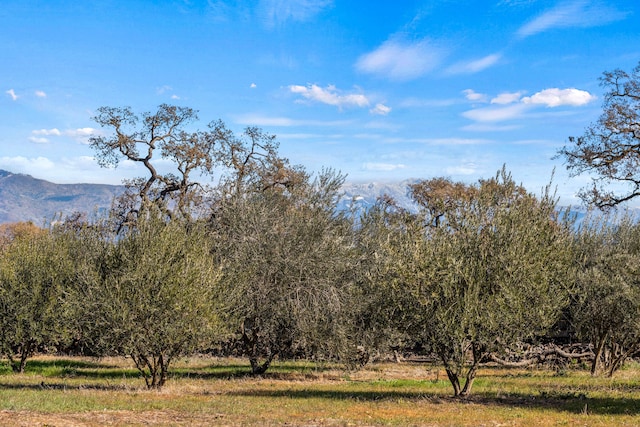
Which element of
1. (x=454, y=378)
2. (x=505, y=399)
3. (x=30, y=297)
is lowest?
(x=505, y=399)

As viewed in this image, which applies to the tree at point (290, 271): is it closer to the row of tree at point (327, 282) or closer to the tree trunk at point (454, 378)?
the row of tree at point (327, 282)

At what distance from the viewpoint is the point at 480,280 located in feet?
68.1

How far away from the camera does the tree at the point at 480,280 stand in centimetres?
2039

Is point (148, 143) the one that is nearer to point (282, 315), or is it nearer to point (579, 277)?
point (282, 315)

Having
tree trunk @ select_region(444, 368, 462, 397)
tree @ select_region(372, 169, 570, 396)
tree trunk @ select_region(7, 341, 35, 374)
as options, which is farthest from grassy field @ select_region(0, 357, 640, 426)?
tree @ select_region(372, 169, 570, 396)

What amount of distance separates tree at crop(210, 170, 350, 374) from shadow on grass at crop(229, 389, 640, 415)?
403cm

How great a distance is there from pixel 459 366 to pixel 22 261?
2348 cm

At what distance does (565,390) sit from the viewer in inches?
984

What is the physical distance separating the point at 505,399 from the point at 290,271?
11391mm

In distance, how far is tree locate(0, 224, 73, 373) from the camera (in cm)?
3066

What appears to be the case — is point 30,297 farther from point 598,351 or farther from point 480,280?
point 598,351

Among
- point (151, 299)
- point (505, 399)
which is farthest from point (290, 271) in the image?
point (505, 399)

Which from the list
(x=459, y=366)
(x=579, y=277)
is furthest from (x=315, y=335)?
(x=579, y=277)

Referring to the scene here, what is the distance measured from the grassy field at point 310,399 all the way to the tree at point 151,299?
1952 millimetres
